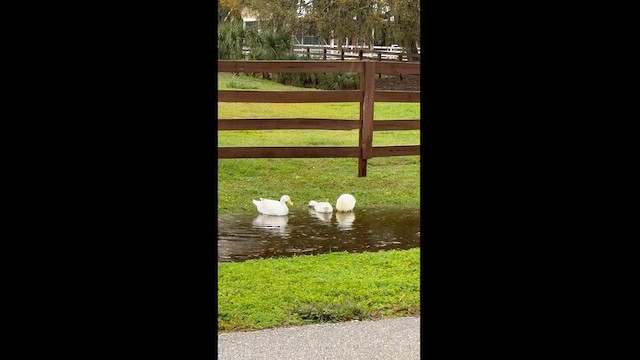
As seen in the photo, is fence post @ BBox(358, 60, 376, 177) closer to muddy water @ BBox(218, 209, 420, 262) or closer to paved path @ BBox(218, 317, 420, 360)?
muddy water @ BBox(218, 209, 420, 262)

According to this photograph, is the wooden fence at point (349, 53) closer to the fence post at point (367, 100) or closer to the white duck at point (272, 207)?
the fence post at point (367, 100)

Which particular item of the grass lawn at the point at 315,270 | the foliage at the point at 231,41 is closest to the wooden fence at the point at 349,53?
the foliage at the point at 231,41

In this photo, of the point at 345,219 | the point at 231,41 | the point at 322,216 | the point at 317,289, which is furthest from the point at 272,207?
the point at 231,41

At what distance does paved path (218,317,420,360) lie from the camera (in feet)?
9.80

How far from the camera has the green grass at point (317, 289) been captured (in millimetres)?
3580

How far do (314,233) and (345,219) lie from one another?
1.72 ft

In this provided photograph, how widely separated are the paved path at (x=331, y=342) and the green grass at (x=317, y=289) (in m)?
0.18

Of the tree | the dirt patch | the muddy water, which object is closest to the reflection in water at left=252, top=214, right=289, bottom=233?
the muddy water

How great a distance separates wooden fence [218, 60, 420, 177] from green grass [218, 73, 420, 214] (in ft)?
1.33

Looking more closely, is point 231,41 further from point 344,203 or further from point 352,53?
point 344,203

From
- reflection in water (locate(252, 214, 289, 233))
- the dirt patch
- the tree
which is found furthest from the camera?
the dirt patch
